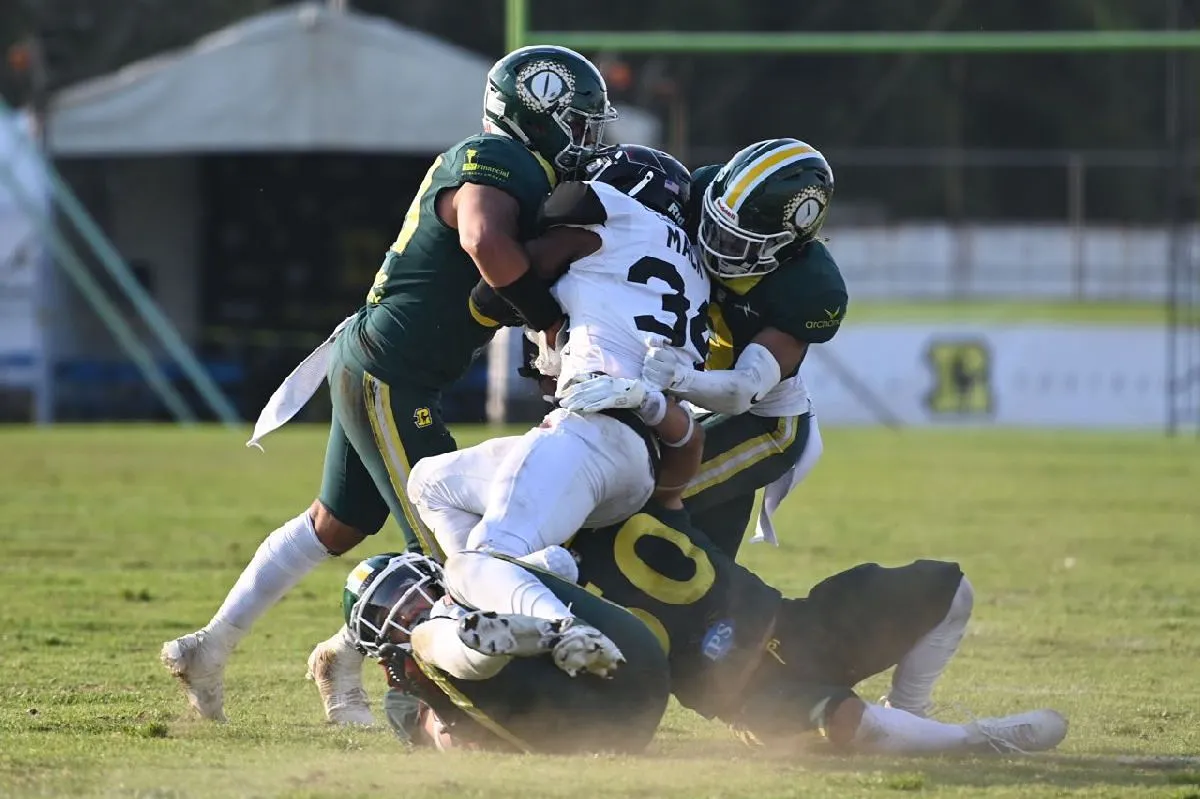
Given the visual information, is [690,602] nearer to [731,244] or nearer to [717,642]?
[717,642]

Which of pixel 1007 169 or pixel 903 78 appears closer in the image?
pixel 903 78

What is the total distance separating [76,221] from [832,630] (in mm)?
16267

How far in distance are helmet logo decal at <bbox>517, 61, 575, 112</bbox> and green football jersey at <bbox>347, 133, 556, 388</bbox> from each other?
145mm

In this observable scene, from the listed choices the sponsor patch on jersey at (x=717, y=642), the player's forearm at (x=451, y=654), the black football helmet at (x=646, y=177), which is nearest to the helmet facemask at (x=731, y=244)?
the black football helmet at (x=646, y=177)

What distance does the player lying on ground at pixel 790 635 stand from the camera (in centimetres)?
510

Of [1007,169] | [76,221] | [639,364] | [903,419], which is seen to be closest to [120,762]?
[639,364]

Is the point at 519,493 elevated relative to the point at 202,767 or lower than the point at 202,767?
elevated

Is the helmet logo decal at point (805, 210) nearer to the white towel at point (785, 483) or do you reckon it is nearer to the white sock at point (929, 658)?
the white towel at point (785, 483)

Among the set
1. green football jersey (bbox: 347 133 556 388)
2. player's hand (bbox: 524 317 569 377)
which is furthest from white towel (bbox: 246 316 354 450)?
player's hand (bbox: 524 317 569 377)

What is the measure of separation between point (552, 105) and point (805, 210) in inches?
33.1

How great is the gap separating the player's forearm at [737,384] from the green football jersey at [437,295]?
0.72 metres

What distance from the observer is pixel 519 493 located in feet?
16.6

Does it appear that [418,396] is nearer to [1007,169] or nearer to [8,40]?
[1007,169]

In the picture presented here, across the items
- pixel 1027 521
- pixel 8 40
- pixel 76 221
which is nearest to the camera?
pixel 1027 521
